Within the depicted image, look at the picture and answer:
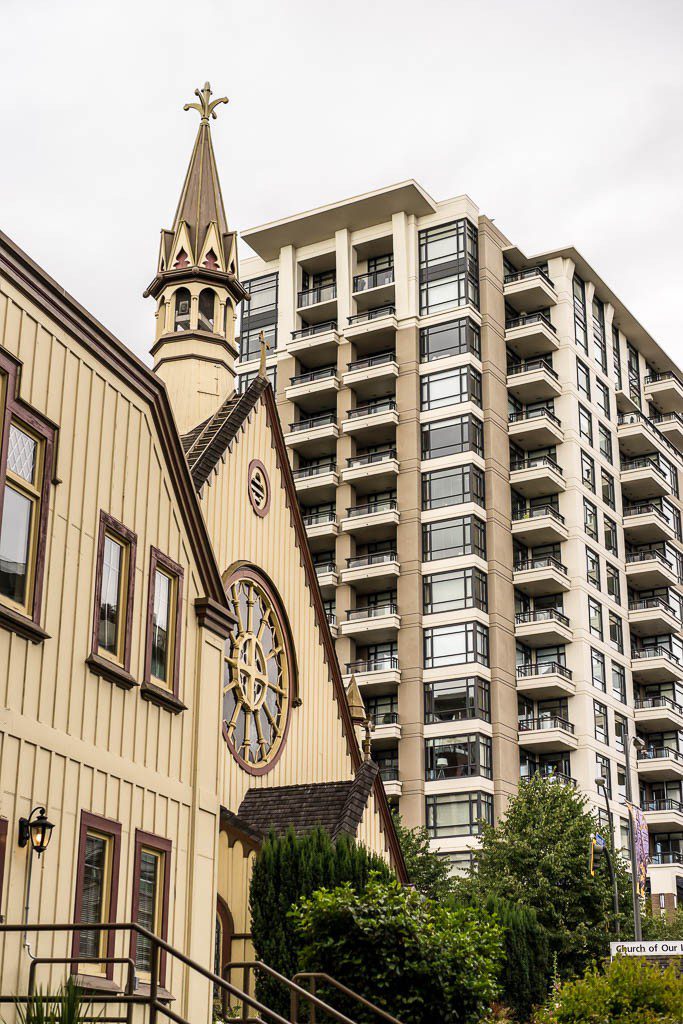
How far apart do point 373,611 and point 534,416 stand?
1462 centimetres

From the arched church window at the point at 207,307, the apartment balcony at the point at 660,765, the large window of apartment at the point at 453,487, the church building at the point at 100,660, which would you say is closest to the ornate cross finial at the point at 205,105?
the arched church window at the point at 207,307

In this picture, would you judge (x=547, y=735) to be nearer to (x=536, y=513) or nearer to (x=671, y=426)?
(x=536, y=513)

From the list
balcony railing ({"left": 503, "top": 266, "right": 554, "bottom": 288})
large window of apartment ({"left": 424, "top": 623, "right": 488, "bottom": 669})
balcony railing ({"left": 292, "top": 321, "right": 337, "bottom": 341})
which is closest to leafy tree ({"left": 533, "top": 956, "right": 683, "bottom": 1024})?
large window of apartment ({"left": 424, "top": 623, "right": 488, "bottom": 669})

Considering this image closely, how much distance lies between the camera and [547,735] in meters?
A: 70.6

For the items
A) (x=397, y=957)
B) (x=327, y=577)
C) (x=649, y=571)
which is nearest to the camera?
(x=397, y=957)

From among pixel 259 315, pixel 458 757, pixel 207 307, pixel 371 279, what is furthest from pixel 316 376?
pixel 207 307

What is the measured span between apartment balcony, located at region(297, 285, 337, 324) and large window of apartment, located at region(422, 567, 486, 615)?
1945cm

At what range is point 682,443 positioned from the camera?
323 feet

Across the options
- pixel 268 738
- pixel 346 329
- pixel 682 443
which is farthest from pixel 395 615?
pixel 268 738

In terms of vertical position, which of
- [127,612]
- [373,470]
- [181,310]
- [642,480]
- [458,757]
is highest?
[642,480]

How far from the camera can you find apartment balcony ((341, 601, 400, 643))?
72188 mm

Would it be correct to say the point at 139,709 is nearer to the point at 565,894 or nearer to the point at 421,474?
the point at 565,894

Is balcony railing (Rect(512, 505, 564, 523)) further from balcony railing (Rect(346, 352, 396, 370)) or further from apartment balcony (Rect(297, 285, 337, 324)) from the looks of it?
apartment balcony (Rect(297, 285, 337, 324))

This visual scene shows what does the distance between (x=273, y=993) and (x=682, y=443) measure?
8218 cm
